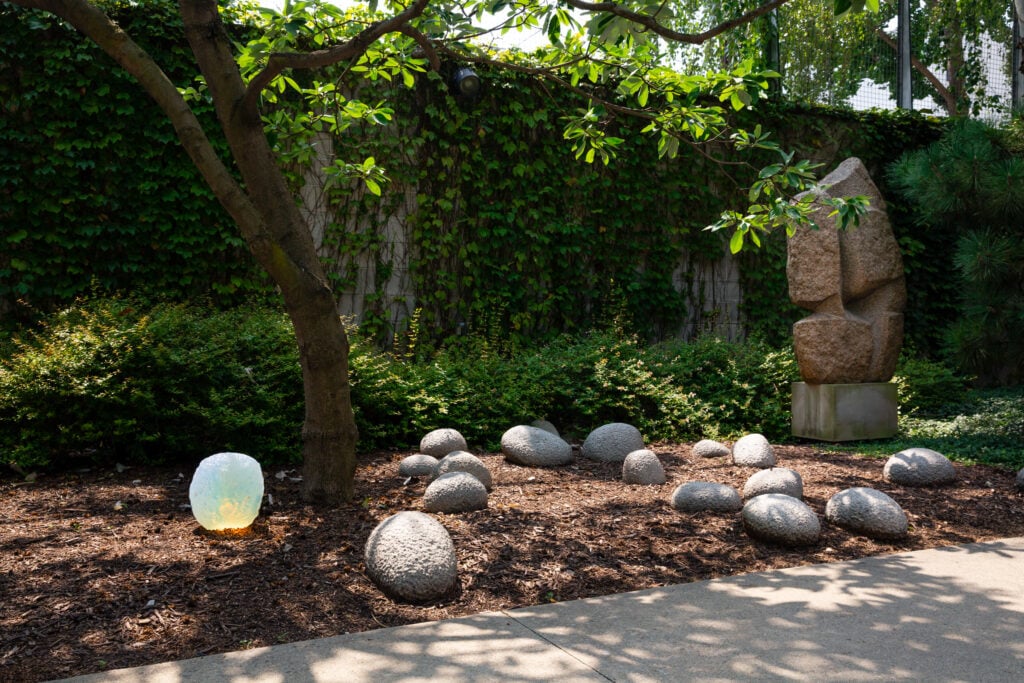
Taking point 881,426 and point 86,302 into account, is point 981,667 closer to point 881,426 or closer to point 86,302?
point 881,426

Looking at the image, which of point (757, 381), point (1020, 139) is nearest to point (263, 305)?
point (757, 381)

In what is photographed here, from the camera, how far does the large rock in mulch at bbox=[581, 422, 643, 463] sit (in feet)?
21.0

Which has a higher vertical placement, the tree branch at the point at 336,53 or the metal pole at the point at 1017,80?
the metal pole at the point at 1017,80

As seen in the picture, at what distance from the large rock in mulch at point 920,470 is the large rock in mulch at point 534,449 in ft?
7.90

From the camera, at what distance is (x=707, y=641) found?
310 centimetres

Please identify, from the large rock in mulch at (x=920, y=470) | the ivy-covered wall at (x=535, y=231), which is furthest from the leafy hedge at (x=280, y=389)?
the large rock in mulch at (x=920, y=470)

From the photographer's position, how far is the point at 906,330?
1148cm

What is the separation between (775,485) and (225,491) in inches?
133

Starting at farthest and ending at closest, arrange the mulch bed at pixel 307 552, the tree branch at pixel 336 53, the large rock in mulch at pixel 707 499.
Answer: the large rock in mulch at pixel 707 499 < the tree branch at pixel 336 53 < the mulch bed at pixel 307 552

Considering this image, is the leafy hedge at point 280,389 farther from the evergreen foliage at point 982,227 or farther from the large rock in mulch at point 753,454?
the large rock in mulch at point 753,454

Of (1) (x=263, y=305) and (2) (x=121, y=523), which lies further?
(1) (x=263, y=305)

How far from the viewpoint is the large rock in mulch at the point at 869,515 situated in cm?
458

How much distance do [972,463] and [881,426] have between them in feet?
4.38

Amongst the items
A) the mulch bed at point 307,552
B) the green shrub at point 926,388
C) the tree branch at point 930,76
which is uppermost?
the tree branch at point 930,76
